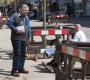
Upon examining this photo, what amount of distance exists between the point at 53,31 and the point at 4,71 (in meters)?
3.66

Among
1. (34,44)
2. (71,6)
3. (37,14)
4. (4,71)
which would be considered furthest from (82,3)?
(4,71)

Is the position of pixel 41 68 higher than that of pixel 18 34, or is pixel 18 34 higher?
pixel 18 34

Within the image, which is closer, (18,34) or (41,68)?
(18,34)

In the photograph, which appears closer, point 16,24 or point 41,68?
point 16,24

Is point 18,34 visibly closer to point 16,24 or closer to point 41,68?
point 16,24

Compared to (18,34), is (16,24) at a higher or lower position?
higher

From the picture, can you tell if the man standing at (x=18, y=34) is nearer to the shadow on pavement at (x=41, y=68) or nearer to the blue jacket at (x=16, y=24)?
the blue jacket at (x=16, y=24)

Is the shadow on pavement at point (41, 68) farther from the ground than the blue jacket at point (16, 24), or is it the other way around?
the blue jacket at point (16, 24)

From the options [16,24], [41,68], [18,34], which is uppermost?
[16,24]

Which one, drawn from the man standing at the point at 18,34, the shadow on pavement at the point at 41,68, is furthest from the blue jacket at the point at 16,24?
the shadow on pavement at the point at 41,68

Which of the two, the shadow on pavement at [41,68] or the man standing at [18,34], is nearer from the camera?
the man standing at [18,34]

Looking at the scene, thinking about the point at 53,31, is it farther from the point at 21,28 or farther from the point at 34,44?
the point at 21,28

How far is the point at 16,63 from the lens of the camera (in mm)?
12203

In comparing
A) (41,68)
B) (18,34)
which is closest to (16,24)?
(18,34)
